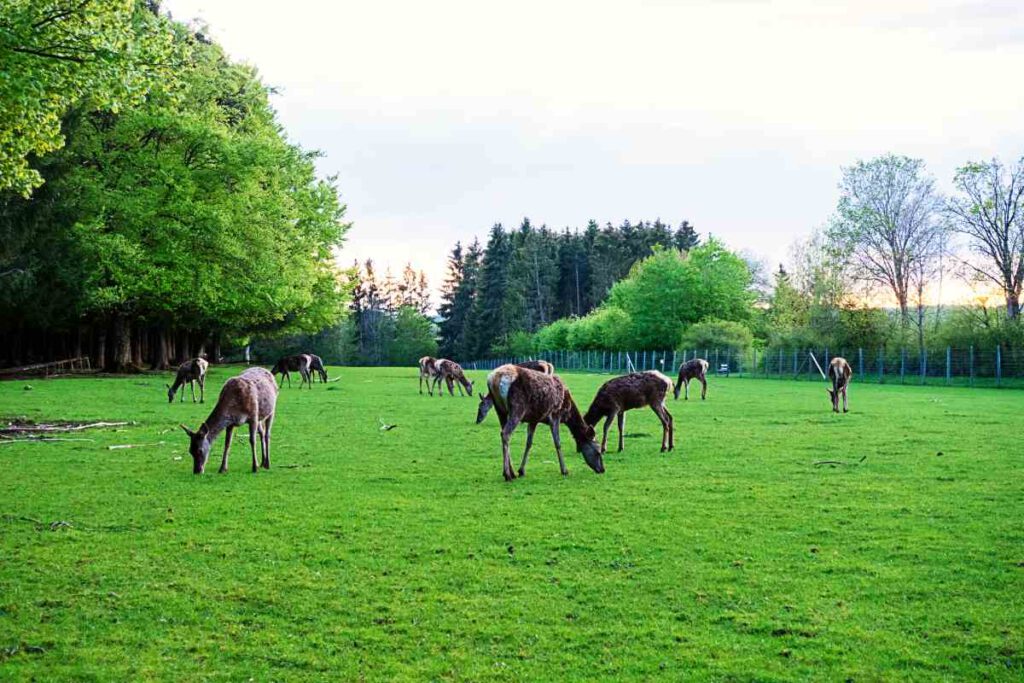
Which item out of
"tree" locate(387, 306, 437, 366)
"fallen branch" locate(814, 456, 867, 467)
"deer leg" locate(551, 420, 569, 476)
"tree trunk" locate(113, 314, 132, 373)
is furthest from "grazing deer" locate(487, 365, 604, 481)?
"tree" locate(387, 306, 437, 366)

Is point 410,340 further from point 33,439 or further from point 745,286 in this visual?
point 33,439

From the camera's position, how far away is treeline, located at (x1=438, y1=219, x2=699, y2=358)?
411 feet

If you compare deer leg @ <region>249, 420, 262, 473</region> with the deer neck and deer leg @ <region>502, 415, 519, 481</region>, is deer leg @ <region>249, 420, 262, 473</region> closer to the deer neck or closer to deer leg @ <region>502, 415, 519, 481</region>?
the deer neck

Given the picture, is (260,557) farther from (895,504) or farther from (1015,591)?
(895,504)

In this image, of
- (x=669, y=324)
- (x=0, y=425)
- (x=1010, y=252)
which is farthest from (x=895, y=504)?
(x=669, y=324)

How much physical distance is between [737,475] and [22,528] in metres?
9.84

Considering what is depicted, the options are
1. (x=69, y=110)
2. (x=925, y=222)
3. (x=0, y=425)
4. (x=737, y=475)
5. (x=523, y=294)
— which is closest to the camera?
(x=737, y=475)

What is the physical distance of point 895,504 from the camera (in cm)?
1031

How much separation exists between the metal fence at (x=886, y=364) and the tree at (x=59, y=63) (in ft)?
149

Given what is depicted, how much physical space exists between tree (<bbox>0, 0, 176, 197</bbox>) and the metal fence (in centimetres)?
4546

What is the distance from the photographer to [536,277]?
129000mm

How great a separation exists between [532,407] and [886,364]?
46713 millimetres

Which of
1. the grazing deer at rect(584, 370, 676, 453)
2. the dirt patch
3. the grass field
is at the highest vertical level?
the grazing deer at rect(584, 370, 676, 453)

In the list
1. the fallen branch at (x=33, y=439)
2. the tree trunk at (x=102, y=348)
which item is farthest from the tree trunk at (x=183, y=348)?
the fallen branch at (x=33, y=439)
